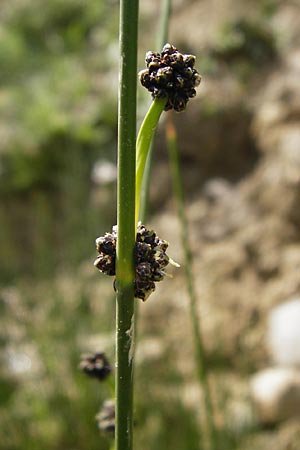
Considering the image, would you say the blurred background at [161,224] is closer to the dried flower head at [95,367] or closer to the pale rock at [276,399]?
the pale rock at [276,399]

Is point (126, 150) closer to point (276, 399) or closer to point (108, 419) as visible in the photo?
point (108, 419)

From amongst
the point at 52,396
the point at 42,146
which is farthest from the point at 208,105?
the point at 52,396

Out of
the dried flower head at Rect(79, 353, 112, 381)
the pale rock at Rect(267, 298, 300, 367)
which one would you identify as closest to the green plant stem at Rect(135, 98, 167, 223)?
the dried flower head at Rect(79, 353, 112, 381)

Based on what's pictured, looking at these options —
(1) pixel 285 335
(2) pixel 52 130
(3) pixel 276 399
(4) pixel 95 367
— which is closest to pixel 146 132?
(4) pixel 95 367

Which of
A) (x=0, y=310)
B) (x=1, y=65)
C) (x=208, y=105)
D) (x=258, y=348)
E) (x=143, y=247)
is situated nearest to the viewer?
(x=143, y=247)

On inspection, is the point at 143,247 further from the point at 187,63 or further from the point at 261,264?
the point at 261,264

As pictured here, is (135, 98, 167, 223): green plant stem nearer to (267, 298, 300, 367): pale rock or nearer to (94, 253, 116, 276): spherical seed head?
(94, 253, 116, 276): spherical seed head

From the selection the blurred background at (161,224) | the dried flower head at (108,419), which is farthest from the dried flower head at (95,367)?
the blurred background at (161,224)
